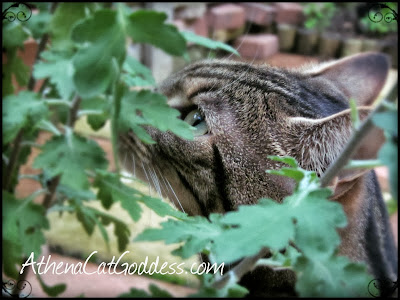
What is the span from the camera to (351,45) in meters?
4.44

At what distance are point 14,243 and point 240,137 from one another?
62cm

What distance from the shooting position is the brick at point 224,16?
13.0 ft

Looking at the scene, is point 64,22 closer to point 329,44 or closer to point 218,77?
point 218,77

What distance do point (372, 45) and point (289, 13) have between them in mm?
888

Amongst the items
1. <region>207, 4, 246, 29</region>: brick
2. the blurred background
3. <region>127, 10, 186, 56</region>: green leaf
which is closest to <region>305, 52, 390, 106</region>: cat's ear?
<region>127, 10, 186, 56</region>: green leaf

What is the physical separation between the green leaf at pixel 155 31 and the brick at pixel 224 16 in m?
3.58

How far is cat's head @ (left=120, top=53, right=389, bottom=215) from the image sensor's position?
1046 millimetres

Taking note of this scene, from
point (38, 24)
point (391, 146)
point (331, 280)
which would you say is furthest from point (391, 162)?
point (38, 24)

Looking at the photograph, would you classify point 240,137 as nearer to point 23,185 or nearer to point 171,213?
point 171,213

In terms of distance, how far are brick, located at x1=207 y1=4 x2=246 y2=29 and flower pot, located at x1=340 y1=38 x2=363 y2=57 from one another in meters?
1.17

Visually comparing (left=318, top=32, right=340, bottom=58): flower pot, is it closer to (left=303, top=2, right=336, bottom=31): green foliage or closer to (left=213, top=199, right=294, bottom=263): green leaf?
(left=303, top=2, right=336, bottom=31): green foliage

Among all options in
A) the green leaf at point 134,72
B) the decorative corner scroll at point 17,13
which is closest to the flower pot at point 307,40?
the green leaf at point 134,72

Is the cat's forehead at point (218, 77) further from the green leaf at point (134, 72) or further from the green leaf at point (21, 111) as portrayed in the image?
the green leaf at point (21, 111)

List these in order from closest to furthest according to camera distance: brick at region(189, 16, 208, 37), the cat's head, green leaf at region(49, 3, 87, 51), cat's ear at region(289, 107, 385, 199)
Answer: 1. green leaf at region(49, 3, 87, 51)
2. cat's ear at region(289, 107, 385, 199)
3. the cat's head
4. brick at region(189, 16, 208, 37)
